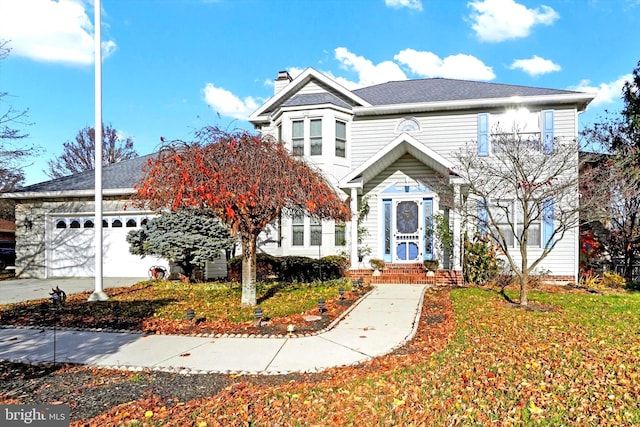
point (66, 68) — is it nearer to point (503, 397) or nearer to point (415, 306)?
point (415, 306)

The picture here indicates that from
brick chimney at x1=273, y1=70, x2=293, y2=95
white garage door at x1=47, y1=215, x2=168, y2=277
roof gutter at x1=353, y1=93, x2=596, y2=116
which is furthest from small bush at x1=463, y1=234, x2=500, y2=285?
white garage door at x1=47, y1=215, x2=168, y2=277

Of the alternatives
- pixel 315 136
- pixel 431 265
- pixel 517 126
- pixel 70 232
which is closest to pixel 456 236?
pixel 431 265

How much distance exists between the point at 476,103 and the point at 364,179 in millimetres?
4509

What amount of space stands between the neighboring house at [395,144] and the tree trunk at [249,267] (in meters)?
4.75

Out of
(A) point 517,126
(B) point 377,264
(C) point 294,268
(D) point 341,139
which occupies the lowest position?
(C) point 294,268

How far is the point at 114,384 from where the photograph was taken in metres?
4.55

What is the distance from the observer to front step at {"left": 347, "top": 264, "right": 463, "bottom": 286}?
11648mm

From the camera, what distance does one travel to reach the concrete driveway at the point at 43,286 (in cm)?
1112

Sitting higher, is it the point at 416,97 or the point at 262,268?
the point at 416,97

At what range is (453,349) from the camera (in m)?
5.62

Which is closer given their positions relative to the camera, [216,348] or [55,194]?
[216,348]

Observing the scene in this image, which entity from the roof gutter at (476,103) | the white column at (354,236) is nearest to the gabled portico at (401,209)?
the white column at (354,236)

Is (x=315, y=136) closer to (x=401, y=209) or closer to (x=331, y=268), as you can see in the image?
(x=401, y=209)

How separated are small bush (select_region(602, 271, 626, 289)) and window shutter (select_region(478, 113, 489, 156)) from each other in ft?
17.6
